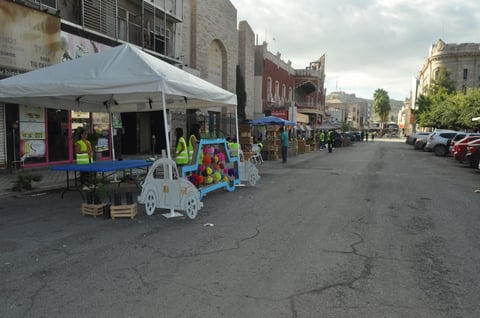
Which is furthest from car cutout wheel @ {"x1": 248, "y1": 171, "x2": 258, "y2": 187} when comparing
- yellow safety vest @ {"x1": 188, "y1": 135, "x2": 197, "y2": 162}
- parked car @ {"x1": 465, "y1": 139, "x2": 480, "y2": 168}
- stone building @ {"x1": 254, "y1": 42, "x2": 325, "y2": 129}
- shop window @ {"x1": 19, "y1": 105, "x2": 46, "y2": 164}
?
stone building @ {"x1": 254, "y1": 42, "x2": 325, "y2": 129}

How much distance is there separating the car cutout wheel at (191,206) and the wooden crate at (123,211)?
3.29 feet

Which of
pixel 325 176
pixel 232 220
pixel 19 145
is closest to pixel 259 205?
pixel 232 220

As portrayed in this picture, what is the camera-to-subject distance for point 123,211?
7125 millimetres

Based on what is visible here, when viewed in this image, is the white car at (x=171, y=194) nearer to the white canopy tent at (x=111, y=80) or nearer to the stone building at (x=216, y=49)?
the white canopy tent at (x=111, y=80)

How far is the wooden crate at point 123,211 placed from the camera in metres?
7.11

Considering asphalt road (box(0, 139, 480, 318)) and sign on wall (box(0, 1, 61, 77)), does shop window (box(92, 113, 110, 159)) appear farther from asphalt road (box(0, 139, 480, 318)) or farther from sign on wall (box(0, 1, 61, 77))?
asphalt road (box(0, 139, 480, 318))

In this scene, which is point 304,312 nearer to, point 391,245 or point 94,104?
point 391,245

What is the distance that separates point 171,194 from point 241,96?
2706 cm

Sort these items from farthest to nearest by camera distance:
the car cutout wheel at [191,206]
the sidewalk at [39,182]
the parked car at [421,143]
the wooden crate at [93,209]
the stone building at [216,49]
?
the parked car at [421,143]
the stone building at [216,49]
the sidewalk at [39,182]
the wooden crate at [93,209]
the car cutout wheel at [191,206]

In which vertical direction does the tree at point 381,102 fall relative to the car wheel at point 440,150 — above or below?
above

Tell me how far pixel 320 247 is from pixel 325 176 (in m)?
8.76

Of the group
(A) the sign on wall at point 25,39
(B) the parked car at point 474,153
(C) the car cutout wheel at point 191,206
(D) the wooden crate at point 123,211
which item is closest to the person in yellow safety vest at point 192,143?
(C) the car cutout wheel at point 191,206

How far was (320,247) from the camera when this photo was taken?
5.52 m

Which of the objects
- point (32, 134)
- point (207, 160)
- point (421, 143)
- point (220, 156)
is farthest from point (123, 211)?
point (421, 143)
